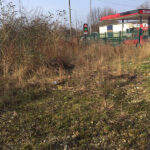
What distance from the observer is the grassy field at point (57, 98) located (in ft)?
6.98

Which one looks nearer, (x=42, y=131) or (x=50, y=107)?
(x=42, y=131)

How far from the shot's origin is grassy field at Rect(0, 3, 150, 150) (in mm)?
2127

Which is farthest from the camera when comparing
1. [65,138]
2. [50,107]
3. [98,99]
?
[98,99]

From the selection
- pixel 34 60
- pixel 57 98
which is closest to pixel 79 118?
pixel 57 98

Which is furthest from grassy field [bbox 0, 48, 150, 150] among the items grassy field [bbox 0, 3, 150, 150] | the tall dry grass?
the tall dry grass

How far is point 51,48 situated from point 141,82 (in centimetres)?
326

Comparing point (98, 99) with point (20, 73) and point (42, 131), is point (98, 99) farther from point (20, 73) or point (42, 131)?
point (20, 73)

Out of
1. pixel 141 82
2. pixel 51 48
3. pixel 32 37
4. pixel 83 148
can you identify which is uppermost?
pixel 32 37

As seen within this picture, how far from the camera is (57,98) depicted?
3.44m

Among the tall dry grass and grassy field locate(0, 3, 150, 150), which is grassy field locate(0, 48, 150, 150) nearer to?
grassy field locate(0, 3, 150, 150)

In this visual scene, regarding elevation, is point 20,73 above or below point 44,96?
above

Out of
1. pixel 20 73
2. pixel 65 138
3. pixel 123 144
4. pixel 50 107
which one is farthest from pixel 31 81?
pixel 123 144

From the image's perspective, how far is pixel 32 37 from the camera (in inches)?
212

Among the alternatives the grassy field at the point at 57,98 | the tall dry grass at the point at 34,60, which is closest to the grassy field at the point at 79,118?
the grassy field at the point at 57,98
